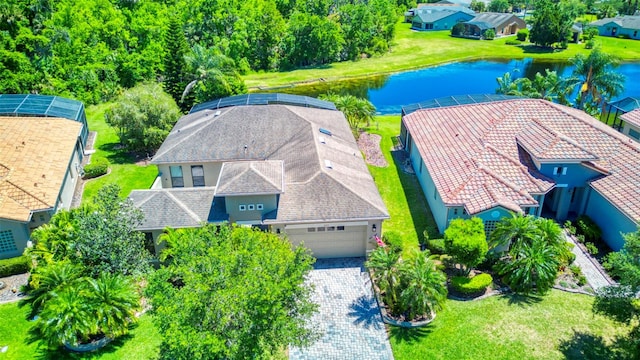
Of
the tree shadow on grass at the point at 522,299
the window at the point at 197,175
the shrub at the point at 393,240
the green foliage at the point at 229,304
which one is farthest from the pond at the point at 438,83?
Result: the green foliage at the point at 229,304

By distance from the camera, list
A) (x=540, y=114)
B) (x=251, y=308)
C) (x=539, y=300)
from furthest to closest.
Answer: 1. (x=540, y=114)
2. (x=539, y=300)
3. (x=251, y=308)

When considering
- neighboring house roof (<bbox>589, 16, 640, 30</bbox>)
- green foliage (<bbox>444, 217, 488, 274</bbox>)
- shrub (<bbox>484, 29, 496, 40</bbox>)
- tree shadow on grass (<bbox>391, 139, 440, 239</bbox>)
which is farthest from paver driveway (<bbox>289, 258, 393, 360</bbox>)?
neighboring house roof (<bbox>589, 16, 640, 30</bbox>)

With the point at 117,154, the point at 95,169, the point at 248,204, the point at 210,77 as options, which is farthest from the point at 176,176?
the point at 210,77

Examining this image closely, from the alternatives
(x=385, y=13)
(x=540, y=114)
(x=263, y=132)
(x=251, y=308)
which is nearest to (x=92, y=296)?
(x=251, y=308)

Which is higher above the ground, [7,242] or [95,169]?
[95,169]

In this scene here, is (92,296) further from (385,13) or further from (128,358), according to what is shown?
(385,13)

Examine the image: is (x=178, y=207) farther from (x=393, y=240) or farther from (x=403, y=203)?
(x=403, y=203)
